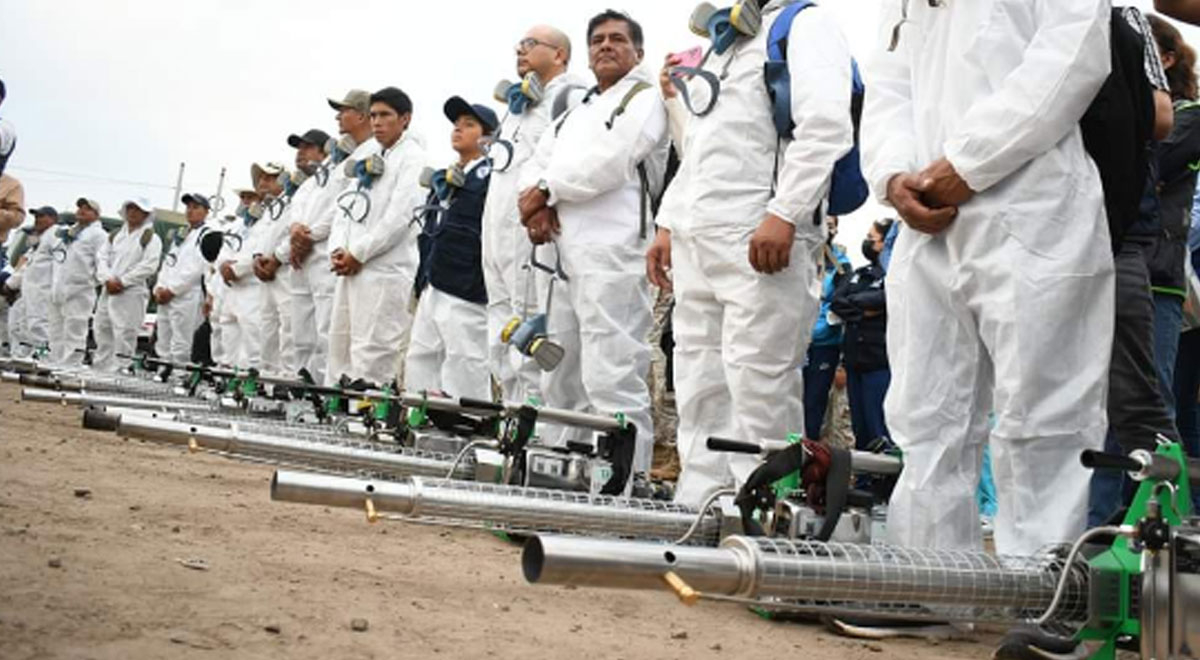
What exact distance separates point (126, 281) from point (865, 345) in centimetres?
906

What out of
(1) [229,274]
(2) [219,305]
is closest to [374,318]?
(1) [229,274]

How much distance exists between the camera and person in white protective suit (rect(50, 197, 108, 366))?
1312cm

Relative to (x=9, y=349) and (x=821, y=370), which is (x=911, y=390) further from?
(x=9, y=349)

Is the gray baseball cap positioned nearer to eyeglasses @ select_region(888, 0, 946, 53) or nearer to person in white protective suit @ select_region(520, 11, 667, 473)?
person in white protective suit @ select_region(520, 11, 667, 473)

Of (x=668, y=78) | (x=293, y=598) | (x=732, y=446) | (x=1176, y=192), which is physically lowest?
(x=293, y=598)

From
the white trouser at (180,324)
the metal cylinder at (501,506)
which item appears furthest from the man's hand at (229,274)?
the metal cylinder at (501,506)

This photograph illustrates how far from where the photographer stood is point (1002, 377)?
7.64ft

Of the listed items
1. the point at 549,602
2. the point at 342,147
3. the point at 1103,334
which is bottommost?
the point at 549,602

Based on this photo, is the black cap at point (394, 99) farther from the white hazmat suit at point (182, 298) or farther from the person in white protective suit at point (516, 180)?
the white hazmat suit at point (182, 298)

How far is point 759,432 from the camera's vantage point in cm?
338

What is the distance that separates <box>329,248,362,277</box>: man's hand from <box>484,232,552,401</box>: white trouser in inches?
51.8

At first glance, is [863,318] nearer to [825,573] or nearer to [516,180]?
[516,180]

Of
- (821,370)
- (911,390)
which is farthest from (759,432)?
(821,370)

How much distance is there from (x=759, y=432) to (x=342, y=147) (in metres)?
5.53
